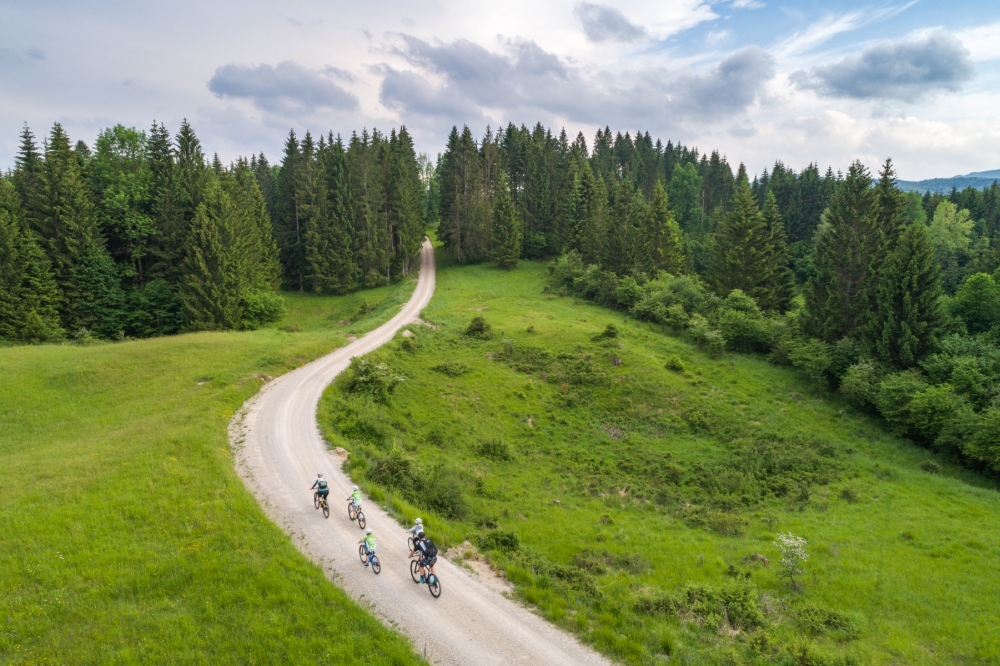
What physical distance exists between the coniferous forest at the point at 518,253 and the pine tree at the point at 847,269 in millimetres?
A: 157

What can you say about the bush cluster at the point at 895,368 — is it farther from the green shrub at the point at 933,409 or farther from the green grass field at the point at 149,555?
the green grass field at the point at 149,555

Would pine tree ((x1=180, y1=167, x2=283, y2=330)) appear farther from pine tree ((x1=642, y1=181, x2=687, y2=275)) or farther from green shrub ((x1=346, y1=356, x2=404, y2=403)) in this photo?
pine tree ((x1=642, y1=181, x2=687, y2=275))

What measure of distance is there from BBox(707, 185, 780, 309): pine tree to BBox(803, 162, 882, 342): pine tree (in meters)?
14.1

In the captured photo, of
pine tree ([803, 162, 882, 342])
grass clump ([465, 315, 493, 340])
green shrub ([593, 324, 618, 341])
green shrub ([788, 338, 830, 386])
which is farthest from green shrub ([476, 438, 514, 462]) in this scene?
pine tree ([803, 162, 882, 342])

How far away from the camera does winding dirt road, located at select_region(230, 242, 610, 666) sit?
11.9 m

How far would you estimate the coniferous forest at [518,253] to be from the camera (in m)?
34.3

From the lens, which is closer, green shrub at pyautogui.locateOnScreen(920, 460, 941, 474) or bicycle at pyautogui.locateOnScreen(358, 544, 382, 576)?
bicycle at pyautogui.locateOnScreen(358, 544, 382, 576)

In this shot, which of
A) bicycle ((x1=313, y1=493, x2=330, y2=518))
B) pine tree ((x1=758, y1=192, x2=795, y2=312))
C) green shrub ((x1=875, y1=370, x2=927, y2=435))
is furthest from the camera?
pine tree ((x1=758, y1=192, x2=795, y2=312))

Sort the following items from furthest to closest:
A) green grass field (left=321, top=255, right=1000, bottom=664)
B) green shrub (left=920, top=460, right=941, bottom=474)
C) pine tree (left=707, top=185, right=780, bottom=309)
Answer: pine tree (left=707, top=185, right=780, bottom=309), green shrub (left=920, top=460, right=941, bottom=474), green grass field (left=321, top=255, right=1000, bottom=664)

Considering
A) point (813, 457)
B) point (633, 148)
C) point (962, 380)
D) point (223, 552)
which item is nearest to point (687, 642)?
point (223, 552)

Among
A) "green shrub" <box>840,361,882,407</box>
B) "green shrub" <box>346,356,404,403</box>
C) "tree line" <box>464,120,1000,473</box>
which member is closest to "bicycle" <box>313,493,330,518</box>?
"green shrub" <box>346,356,404,403</box>

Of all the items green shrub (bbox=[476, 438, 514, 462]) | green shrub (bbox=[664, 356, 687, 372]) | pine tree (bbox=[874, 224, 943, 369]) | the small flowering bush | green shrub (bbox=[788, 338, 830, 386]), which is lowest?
green shrub (bbox=[476, 438, 514, 462])

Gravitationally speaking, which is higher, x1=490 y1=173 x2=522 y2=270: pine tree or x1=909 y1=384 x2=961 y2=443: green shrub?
x1=490 y1=173 x2=522 y2=270: pine tree

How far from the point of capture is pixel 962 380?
96.8 feet
